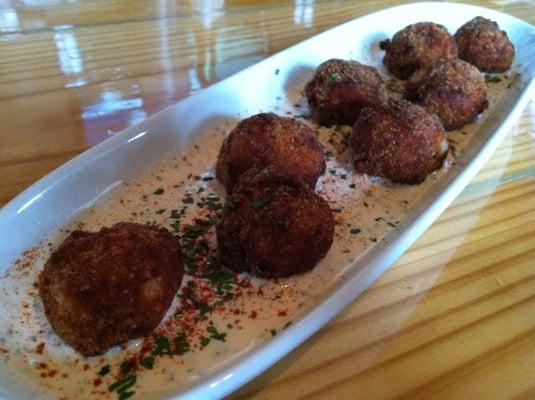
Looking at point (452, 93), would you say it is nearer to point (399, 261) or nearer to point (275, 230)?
point (399, 261)

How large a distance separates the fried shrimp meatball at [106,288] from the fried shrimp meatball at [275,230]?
153 millimetres

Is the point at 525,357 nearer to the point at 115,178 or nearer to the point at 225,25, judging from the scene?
the point at 115,178

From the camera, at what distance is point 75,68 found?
6.29 ft

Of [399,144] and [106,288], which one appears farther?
[399,144]

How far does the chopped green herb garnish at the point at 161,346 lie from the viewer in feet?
2.96

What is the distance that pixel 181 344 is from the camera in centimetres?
92

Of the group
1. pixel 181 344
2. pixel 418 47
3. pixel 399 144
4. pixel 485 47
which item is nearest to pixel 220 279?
pixel 181 344

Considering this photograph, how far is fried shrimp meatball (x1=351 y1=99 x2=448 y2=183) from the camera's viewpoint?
1.39 m

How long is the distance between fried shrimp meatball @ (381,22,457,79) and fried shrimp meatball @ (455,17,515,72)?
11cm

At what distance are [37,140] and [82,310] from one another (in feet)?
2.53

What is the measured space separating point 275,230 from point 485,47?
141 centimetres

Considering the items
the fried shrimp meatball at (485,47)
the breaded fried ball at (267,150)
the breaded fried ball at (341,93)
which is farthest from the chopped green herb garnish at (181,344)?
the fried shrimp meatball at (485,47)

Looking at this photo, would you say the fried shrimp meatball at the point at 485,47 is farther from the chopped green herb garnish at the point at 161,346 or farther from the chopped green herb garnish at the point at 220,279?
the chopped green herb garnish at the point at 161,346

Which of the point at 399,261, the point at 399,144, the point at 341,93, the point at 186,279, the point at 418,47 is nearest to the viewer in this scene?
the point at 186,279
